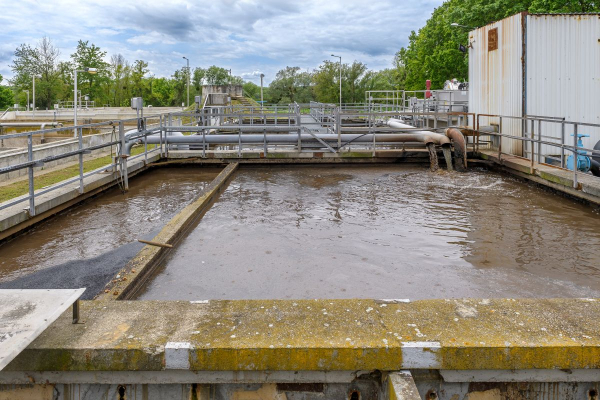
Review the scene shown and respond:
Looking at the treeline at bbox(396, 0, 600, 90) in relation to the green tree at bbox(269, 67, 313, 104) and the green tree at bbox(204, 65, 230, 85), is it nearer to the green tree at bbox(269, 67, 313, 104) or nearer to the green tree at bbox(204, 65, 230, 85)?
the green tree at bbox(269, 67, 313, 104)

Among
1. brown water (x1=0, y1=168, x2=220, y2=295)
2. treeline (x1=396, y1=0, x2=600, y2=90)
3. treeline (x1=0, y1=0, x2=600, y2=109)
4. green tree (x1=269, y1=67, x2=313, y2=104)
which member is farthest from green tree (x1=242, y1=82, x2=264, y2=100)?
brown water (x1=0, y1=168, x2=220, y2=295)

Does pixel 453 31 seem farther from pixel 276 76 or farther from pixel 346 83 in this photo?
pixel 276 76

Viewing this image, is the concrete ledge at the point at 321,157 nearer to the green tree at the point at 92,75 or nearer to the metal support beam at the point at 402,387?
the metal support beam at the point at 402,387

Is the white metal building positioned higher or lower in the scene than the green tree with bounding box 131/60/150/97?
lower

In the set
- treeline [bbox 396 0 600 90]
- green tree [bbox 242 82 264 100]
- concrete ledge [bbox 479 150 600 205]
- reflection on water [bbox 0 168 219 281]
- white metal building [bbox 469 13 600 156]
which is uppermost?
green tree [bbox 242 82 264 100]

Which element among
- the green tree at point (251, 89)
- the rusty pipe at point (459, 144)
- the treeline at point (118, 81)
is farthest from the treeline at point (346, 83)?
the rusty pipe at point (459, 144)

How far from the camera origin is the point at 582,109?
11.5 meters

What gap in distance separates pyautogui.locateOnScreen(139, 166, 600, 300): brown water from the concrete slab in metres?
1.52

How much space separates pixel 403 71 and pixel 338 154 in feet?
194

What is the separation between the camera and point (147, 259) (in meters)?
5.16

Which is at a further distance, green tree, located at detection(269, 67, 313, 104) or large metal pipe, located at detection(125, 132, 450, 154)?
green tree, located at detection(269, 67, 313, 104)

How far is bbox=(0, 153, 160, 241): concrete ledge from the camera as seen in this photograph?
6.43 metres

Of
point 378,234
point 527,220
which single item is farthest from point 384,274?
point 527,220

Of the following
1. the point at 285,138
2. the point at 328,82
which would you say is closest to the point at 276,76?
the point at 328,82
